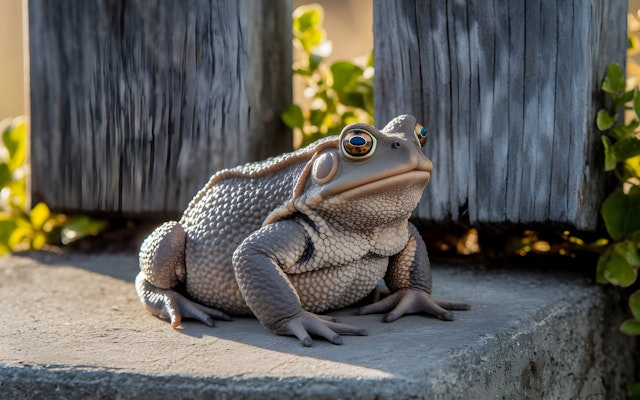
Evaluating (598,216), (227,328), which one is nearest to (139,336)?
(227,328)

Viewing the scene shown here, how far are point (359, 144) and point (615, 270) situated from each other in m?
1.30

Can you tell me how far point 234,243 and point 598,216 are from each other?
1.54 metres

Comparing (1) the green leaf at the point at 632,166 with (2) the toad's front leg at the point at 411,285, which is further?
(1) the green leaf at the point at 632,166

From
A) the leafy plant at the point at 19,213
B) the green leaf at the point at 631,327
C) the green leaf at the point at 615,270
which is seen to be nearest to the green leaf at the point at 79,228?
the leafy plant at the point at 19,213

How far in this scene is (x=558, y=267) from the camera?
10.9ft

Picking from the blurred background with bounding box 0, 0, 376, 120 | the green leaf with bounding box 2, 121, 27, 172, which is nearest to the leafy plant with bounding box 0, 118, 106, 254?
the green leaf with bounding box 2, 121, 27, 172

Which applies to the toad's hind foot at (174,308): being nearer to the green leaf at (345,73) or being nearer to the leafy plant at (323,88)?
the leafy plant at (323,88)

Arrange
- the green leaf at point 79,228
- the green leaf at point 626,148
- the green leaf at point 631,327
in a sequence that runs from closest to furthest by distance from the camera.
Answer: the green leaf at point 631,327, the green leaf at point 626,148, the green leaf at point 79,228

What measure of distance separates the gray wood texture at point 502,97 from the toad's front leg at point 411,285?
20.7 inches

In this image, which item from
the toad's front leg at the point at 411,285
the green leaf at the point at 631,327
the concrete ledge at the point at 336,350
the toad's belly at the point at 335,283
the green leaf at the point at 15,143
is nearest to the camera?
the concrete ledge at the point at 336,350

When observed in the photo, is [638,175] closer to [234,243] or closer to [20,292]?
[234,243]

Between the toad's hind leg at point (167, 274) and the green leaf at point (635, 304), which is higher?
the toad's hind leg at point (167, 274)

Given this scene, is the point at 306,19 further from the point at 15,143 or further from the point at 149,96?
the point at 15,143

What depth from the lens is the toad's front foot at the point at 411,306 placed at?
2514 mm
